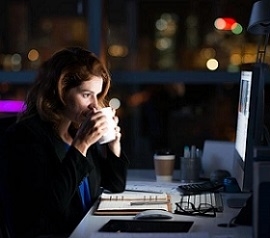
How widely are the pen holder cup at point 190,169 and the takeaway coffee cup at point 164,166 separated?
2.3 inches

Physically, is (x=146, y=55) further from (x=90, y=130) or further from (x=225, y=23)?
(x=90, y=130)

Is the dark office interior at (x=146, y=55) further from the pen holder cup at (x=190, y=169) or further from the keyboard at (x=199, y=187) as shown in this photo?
the keyboard at (x=199, y=187)

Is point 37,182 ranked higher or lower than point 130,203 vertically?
higher

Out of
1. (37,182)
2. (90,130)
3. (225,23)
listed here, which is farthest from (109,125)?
(225,23)

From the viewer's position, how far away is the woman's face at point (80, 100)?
93.7 inches

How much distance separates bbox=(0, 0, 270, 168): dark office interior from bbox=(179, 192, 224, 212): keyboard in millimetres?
1083

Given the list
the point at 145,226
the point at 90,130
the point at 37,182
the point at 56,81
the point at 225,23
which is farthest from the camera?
the point at 225,23

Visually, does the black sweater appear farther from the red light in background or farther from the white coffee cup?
the red light in background

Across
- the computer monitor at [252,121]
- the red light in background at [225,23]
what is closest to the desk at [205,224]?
the computer monitor at [252,121]

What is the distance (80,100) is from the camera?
2.38m

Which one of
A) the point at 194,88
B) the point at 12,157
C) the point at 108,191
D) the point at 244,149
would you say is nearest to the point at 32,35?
the point at 194,88

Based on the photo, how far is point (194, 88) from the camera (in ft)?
12.5

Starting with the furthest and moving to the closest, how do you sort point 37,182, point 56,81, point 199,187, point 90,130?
point 199,187 → point 56,81 → point 90,130 → point 37,182

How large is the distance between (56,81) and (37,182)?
1.35 ft
